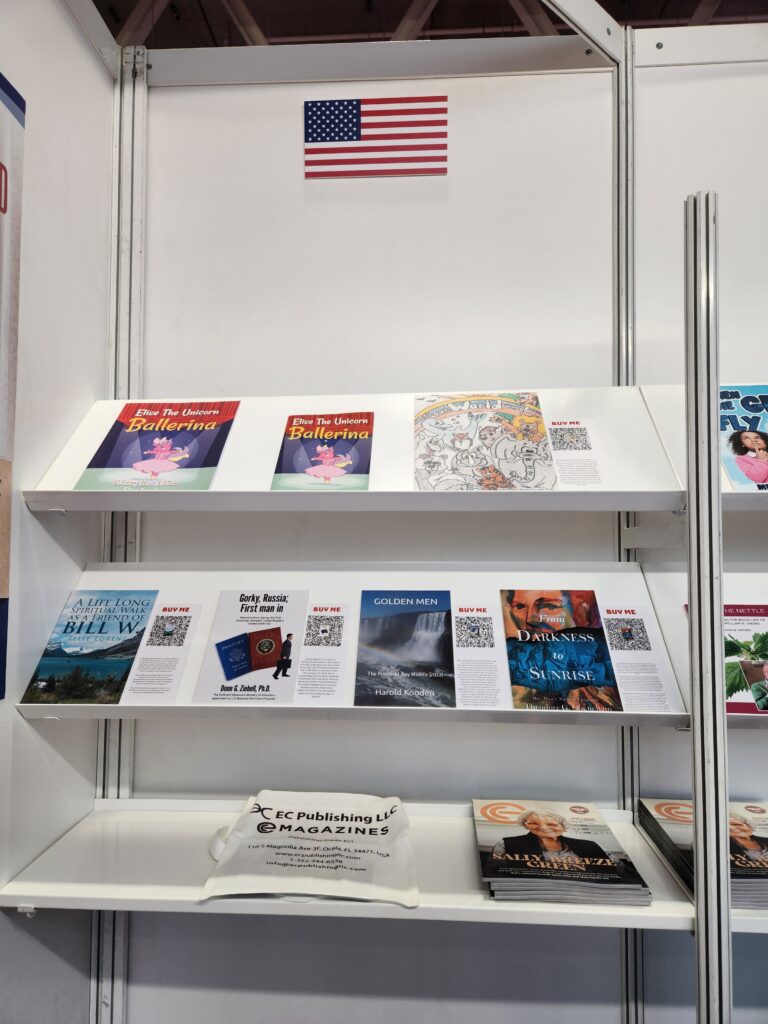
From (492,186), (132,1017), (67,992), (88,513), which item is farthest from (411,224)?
(132,1017)

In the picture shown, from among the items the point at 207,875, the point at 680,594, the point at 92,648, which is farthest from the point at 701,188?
the point at 207,875

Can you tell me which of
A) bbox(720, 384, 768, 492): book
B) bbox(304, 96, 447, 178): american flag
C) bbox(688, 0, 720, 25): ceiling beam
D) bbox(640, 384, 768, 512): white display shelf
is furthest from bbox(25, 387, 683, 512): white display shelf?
bbox(688, 0, 720, 25): ceiling beam

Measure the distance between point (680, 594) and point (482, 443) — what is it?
1.89 ft

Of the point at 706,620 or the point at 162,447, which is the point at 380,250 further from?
the point at 706,620

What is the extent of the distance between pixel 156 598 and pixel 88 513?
30 centimetres

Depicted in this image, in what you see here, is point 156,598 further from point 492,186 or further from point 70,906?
point 492,186

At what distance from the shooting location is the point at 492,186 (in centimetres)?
178

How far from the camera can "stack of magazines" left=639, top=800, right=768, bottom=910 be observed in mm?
1264

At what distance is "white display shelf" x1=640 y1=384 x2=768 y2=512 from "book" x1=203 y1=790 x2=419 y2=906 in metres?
0.98

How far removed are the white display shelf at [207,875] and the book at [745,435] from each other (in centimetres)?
84

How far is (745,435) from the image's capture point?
4.88 ft

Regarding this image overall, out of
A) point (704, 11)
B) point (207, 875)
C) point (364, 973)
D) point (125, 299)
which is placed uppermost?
point (704, 11)

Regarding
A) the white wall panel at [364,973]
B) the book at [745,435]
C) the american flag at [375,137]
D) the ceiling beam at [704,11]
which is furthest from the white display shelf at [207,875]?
the ceiling beam at [704,11]

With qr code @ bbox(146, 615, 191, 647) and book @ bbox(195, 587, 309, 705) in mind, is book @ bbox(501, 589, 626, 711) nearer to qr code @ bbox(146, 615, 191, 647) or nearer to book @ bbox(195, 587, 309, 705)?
book @ bbox(195, 587, 309, 705)
